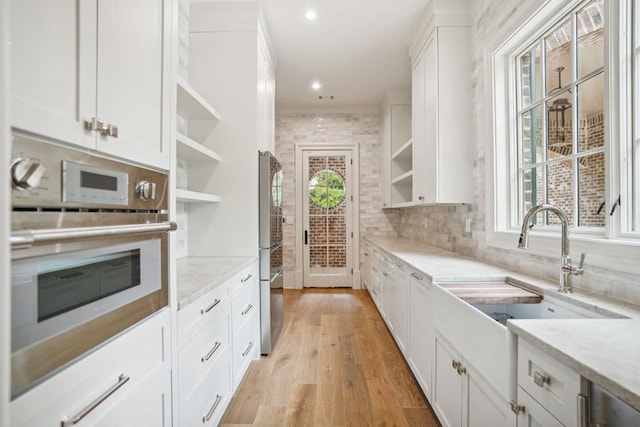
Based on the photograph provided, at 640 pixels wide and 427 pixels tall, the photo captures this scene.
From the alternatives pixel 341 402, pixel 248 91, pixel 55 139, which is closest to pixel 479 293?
pixel 341 402

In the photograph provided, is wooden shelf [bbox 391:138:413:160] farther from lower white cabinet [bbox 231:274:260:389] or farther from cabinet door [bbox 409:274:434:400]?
lower white cabinet [bbox 231:274:260:389]

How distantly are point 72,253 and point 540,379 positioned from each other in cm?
128

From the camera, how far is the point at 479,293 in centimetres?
157

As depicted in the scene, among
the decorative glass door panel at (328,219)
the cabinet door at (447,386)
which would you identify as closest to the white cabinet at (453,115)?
the cabinet door at (447,386)

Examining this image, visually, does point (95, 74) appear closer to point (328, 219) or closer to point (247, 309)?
point (247, 309)

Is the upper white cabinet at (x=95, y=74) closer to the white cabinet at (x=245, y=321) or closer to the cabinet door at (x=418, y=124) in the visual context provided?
the white cabinet at (x=245, y=321)

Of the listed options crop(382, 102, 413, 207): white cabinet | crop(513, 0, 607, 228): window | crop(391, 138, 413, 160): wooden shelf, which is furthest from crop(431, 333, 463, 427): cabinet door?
crop(382, 102, 413, 207): white cabinet

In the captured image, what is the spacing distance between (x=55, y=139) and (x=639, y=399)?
51.7 inches

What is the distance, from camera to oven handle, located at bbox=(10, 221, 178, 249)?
1.92ft

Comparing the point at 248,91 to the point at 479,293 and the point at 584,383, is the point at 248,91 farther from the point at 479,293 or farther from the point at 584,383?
the point at 584,383

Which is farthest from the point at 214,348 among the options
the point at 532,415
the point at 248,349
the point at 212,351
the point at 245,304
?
the point at 532,415

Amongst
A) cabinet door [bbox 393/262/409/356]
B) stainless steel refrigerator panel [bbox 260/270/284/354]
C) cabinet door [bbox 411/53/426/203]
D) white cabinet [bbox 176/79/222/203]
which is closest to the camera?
white cabinet [bbox 176/79/222/203]

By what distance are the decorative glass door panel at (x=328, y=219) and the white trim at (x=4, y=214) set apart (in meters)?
4.62

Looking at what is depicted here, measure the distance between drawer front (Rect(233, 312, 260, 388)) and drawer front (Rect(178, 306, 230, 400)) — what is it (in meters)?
0.23
